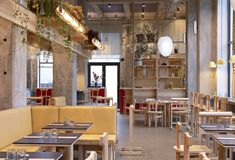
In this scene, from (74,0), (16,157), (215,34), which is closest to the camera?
(16,157)

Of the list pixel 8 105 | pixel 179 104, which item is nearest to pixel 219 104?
pixel 179 104

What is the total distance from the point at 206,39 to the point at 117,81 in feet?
30.1

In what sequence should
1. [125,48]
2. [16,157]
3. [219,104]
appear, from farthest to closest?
[125,48], [219,104], [16,157]

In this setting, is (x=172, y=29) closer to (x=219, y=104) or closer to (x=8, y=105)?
(x=219, y=104)

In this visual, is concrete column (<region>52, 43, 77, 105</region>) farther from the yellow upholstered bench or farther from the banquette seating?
the yellow upholstered bench

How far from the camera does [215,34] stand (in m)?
14.9

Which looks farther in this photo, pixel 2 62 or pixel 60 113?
pixel 60 113

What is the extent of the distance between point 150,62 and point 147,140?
7.22 meters

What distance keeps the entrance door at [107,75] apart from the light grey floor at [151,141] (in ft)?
29.6

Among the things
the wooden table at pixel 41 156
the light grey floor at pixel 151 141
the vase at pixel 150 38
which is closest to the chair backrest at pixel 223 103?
the light grey floor at pixel 151 141

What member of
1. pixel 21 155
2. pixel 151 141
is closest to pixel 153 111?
pixel 151 141

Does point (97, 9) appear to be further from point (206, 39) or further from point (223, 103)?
point (223, 103)

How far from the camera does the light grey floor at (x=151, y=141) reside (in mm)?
8289

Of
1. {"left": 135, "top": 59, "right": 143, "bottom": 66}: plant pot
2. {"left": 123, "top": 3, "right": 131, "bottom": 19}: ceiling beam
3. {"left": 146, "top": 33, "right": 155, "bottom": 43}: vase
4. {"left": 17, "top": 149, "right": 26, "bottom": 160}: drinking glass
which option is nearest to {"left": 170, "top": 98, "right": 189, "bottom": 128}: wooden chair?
{"left": 135, "top": 59, "right": 143, "bottom": 66}: plant pot
